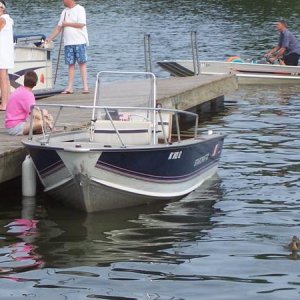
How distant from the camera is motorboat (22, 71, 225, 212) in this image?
40.8 feet

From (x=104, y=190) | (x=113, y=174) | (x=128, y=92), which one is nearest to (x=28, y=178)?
(x=104, y=190)

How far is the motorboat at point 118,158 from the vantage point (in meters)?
12.4

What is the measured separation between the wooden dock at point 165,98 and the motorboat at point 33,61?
2.48 ft

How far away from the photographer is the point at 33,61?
19766mm

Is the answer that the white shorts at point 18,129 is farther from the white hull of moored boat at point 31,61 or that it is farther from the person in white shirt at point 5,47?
the white hull of moored boat at point 31,61

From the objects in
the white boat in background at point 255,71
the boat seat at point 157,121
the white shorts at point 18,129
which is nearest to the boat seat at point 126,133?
the boat seat at point 157,121

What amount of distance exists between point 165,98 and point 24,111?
564cm

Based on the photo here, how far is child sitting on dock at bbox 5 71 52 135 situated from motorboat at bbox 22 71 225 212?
357mm

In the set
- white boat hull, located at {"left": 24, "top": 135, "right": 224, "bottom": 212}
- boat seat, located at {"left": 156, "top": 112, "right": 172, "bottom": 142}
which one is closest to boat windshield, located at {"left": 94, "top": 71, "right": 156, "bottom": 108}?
boat seat, located at {"left": 156, "top": 112, "right": 172, "bottom": 142}

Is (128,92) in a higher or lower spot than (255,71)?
higher

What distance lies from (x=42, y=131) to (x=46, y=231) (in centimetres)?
183

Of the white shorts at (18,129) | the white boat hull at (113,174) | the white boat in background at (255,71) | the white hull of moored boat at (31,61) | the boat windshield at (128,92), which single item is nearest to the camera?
the white boat hull at (113,174)

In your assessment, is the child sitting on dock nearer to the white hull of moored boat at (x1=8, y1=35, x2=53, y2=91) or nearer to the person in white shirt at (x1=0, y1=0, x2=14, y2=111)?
the person in white shirt at (x1=0, y1=0, x2=14, y2=111)

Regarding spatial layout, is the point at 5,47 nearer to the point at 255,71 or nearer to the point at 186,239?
the point at 186,239
